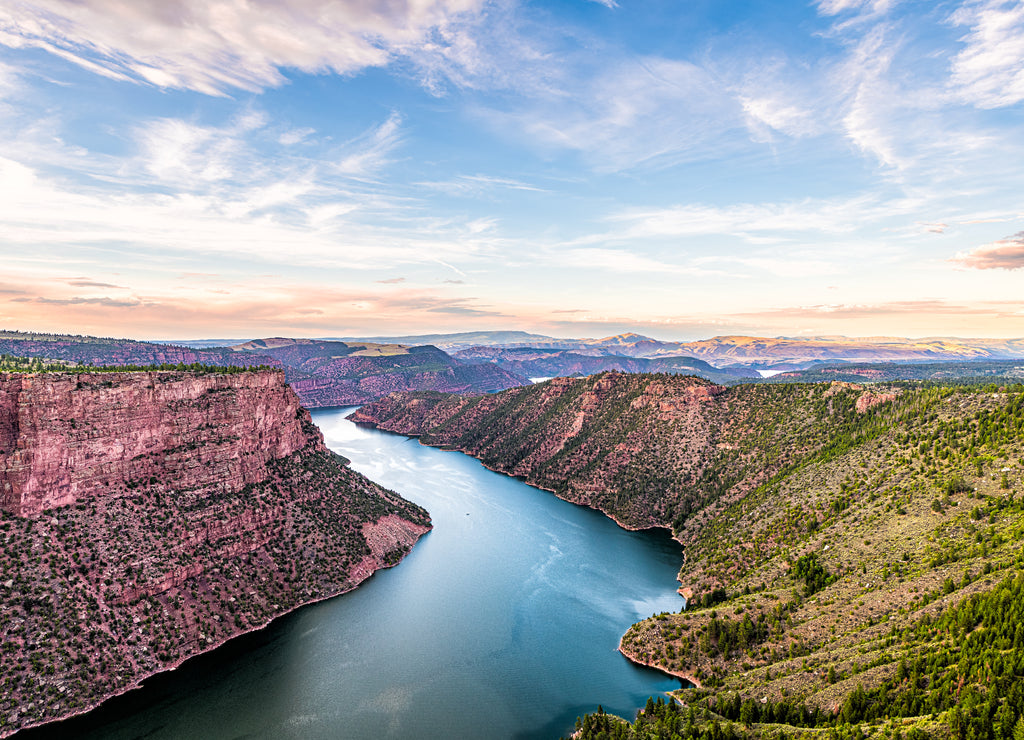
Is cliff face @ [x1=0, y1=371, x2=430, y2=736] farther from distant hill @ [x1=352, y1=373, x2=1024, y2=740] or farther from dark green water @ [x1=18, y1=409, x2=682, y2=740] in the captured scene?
distant hill @ [x1=352, y1=373, x2=1024, y2=740]

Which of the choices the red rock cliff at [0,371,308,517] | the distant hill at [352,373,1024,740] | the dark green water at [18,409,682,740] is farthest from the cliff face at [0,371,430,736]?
the distant hill at [352,373,1024,740]

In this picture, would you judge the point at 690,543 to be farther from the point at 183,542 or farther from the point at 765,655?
the point at 183,542

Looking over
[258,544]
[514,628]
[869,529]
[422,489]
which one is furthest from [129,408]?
[869,529]

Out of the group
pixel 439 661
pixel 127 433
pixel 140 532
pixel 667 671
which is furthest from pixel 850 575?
pixel 127 433

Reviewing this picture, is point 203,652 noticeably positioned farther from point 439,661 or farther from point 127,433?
point 127,433

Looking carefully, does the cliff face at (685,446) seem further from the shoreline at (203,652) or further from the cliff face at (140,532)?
the cliff face at (140,532)

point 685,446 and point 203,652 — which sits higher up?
point 685,446
